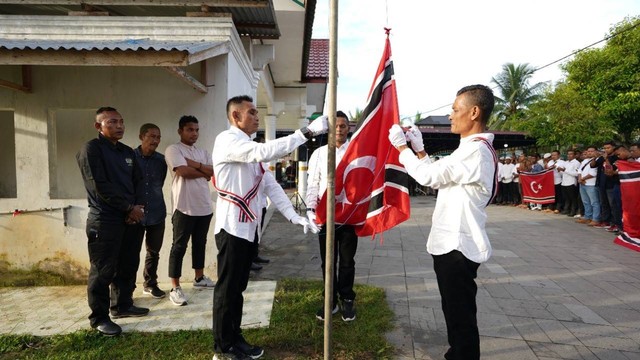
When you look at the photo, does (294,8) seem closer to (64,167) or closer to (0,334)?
(64,167)

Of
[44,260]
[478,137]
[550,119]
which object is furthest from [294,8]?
[550,119]

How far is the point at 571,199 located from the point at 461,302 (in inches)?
409

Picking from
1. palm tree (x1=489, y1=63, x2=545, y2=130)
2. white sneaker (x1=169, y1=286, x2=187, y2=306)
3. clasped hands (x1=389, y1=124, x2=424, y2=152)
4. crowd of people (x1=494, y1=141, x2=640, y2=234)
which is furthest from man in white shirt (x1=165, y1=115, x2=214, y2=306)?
palm tree (x1=489, y1=63, x2=545, y2=130)

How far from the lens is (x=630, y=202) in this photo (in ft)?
23.4

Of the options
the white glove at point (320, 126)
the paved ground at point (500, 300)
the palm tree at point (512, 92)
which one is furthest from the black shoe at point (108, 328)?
the palm tree at point (512, 92)

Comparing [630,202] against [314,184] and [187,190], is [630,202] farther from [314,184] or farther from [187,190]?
[187,190]

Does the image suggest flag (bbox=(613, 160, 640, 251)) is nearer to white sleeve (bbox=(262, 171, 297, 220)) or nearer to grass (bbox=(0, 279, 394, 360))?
grass (bbox=(0, 279, 394, 360))

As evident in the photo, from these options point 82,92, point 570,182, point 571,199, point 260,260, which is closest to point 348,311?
point 260,260

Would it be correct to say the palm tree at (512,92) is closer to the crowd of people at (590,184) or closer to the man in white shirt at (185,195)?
the crowd of people at (590,184)

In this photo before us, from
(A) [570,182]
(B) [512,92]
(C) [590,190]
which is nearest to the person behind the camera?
(C) [590,190]

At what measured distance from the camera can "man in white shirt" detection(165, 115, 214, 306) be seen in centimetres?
427

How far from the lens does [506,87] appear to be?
108 ft

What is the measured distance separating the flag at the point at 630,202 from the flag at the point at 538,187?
465 centimetres

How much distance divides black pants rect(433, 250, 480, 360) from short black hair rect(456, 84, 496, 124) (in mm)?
932
